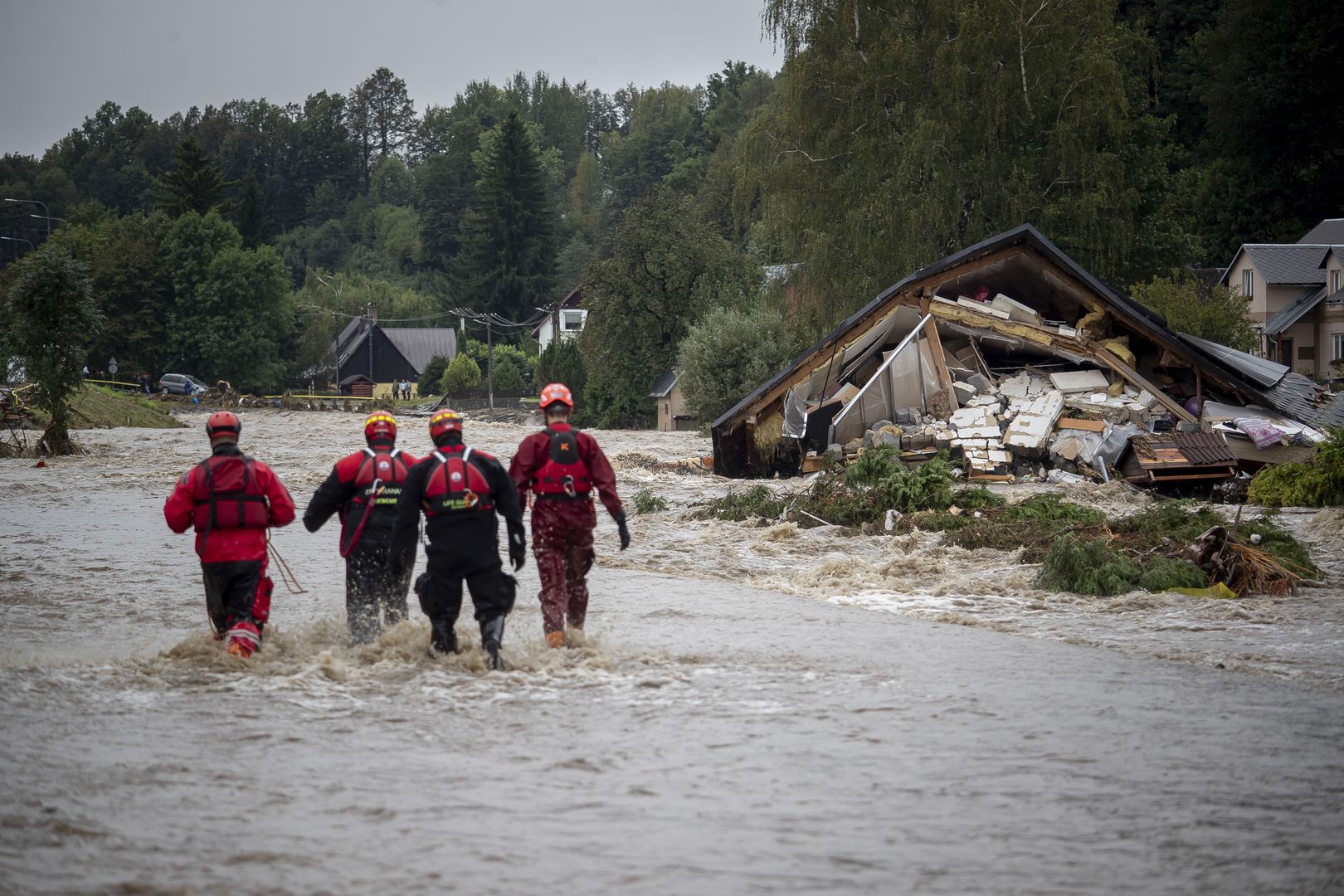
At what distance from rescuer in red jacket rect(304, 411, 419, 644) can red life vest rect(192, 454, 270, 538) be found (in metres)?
0.46

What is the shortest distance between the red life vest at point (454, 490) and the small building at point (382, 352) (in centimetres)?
8811

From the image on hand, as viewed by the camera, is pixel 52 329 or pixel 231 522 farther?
pixel 52 329

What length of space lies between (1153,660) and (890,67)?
26662mm

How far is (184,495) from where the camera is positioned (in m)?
10.3

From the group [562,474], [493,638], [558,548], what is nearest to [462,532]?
[493,638]

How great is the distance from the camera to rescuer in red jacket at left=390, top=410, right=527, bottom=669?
32.9ft

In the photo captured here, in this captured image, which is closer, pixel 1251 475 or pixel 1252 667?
pixel 1252 667

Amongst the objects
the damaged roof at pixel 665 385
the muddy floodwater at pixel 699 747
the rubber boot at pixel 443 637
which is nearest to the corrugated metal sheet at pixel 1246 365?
the muddy floodwater at pixel 699 747

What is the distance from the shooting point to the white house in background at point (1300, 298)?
59906mm

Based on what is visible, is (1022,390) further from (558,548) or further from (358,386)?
(358,386)

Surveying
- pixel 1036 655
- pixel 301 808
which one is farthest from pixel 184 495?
pixel 1036 655

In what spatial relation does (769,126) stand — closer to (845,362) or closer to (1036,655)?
(845,362)

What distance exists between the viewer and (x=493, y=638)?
1015 cm

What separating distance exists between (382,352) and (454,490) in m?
95.5
